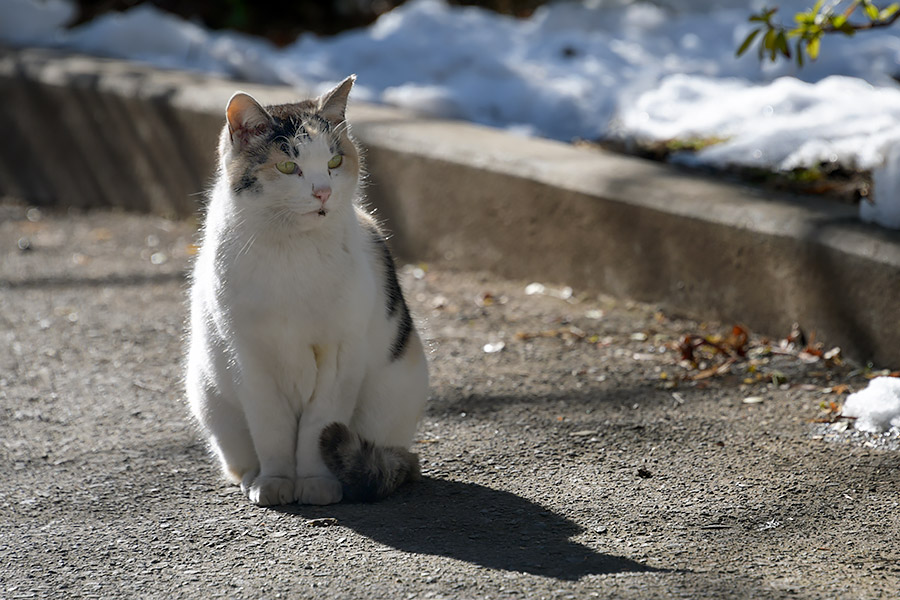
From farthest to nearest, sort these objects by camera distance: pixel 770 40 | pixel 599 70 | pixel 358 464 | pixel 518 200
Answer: pixel 599 70
pixel 518 200
pixel 770 40
pixel 358 464

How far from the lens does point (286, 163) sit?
286 centimetres

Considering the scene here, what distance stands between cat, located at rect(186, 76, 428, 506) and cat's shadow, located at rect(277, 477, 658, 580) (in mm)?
73

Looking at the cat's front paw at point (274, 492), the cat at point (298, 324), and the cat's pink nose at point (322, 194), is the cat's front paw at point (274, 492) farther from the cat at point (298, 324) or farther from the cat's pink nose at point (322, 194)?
the cat's pink nose at point (322, 194)

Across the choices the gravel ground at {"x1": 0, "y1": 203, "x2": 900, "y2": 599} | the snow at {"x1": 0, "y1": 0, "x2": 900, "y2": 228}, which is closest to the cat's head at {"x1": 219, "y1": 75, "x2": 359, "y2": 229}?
the gravel ground at {"x1": 0, "y1": 203, "x2": 900, "y2": 599}

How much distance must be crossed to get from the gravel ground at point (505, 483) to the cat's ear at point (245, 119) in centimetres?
102

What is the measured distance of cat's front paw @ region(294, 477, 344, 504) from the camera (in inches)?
118

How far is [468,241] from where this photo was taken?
5.33m

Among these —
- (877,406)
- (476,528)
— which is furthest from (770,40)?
(476,528)

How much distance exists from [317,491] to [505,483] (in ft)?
1.83

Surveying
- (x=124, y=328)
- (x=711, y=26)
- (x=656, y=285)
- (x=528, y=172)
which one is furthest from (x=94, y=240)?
(x=711, y=26)

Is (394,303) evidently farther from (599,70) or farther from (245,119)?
(599,70)

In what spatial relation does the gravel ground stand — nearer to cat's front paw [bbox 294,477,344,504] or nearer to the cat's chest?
cat's front paw [bbox 294,477,344,504]

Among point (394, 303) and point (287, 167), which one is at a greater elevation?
point (287, 167)

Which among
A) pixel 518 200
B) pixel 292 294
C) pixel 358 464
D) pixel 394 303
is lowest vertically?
pixel 358 464
